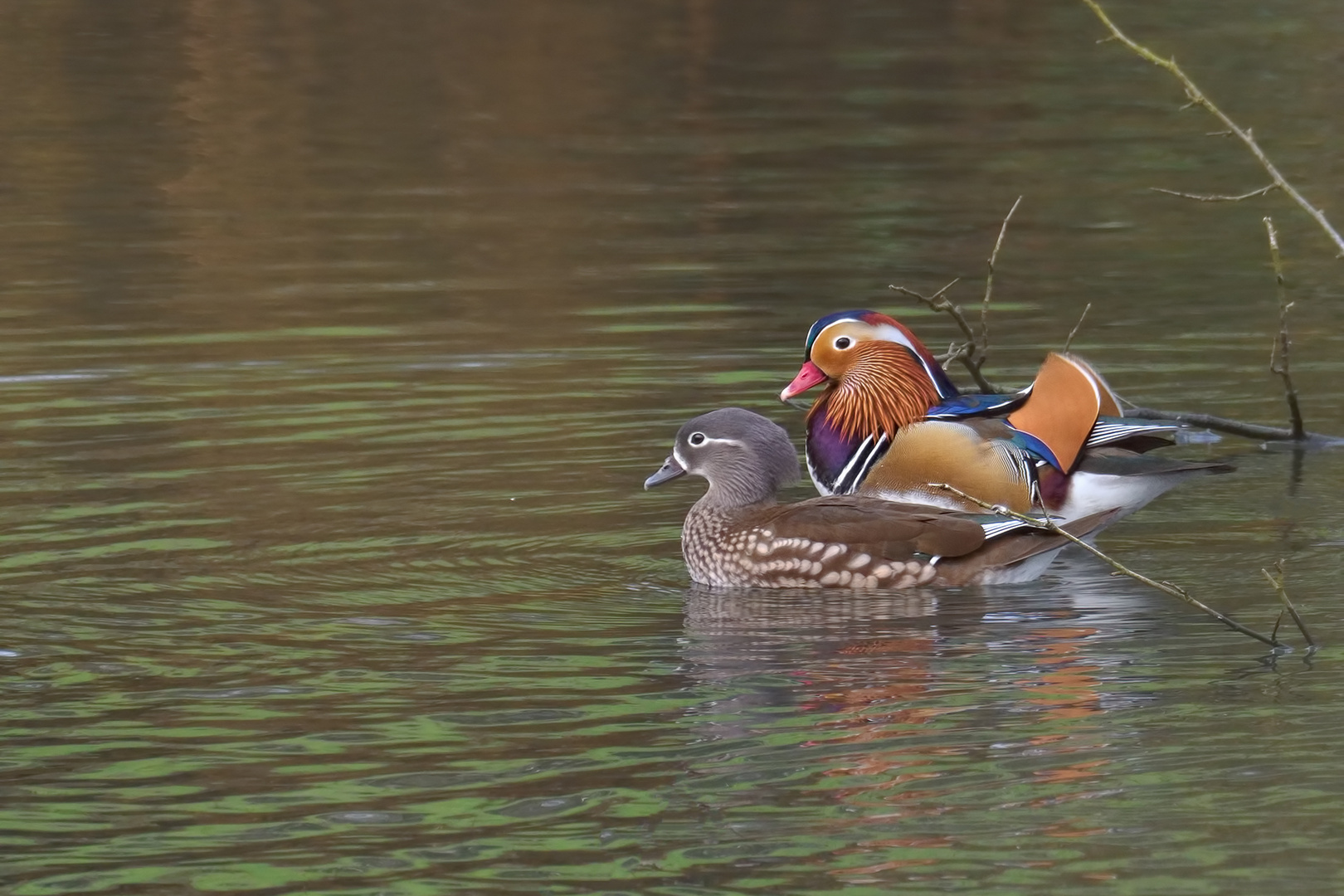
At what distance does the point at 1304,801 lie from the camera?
20.6ft

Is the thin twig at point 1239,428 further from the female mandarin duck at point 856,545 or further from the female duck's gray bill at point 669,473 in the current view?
the female duck's gray bill at point 669,473

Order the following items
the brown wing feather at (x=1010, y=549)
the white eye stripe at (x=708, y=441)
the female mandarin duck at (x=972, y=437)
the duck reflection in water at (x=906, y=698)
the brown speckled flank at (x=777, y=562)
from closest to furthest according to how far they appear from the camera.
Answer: the duck reflection in water at (x=906, y=698) < the brown wing feather at (x=1010, y=549) < the brown speckled flank at (x=777, y=562) < the female mandarin duck at (x=972, y=437) < the white eye stripe at (x=708, y=441)

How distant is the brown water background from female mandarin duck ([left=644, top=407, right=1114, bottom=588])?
0.19m

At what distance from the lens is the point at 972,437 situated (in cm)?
964

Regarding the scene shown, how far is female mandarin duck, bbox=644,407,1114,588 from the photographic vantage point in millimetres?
9141

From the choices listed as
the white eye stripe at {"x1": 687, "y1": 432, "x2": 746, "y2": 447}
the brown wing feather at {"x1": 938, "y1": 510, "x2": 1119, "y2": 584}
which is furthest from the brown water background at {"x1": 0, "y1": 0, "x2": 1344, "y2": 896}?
the white eye stripe at {"x1": 687, "y1": 432, "x2": 746, "y2": 447}

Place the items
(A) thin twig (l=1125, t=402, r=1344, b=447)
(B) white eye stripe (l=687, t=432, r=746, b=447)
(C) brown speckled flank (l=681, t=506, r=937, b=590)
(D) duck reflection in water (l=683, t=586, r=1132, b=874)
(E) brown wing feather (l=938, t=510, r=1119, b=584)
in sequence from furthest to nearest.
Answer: (A) thin twig (l=1125, t=402, r=1344, b=447), (B) white eye stripe (l=687, t=432, r=746, b=447), (C) brown speckled flank (l=681, t=506, r=937, b=590), (E) brown wing feather (l=938, t=510, r=1119, b=584), (D) duck reflection in water (l=683, t=586, r=1132, b=874)

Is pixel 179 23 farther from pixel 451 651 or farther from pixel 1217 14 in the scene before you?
pixel 451 651

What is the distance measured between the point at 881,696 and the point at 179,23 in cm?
2423

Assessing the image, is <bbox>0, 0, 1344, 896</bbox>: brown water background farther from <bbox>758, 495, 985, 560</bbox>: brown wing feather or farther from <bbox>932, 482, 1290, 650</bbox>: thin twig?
<bbox>758, 495, 985, 560</bbox>: brown wing feather

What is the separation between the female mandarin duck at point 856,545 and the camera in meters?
9.14

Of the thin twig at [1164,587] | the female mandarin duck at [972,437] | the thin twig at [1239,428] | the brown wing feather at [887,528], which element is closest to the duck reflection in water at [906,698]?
the brown wing feather at [887,528]

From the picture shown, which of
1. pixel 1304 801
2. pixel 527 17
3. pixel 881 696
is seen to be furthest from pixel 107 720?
pixel 527 17

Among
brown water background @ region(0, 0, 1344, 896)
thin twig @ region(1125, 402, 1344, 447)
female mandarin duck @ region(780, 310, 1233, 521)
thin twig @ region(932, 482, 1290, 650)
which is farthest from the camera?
thin twig @ region(1125, 402, 1344, 447)
